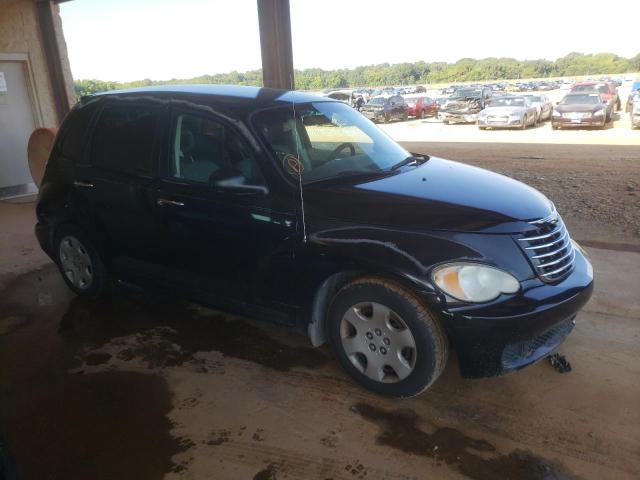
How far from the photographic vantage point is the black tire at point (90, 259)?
419 centimetres

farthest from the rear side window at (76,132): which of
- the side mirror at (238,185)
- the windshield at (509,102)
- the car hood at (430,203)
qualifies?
the windshield at (509,102)

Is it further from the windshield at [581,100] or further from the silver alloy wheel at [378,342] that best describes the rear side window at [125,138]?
the windshield at [581,100]

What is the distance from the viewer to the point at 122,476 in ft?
7.85

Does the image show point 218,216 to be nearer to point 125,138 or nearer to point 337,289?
point 337,289

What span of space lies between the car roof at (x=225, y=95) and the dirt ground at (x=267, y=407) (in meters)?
1.70

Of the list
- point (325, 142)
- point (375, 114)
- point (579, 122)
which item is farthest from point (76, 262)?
point (375, 114)

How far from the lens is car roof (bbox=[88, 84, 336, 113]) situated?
11.1 feet

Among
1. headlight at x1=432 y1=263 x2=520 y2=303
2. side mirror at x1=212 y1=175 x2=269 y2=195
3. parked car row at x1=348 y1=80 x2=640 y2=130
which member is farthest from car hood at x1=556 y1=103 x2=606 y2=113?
side mirror at x1=212 y1=175 x2=269 y2=195

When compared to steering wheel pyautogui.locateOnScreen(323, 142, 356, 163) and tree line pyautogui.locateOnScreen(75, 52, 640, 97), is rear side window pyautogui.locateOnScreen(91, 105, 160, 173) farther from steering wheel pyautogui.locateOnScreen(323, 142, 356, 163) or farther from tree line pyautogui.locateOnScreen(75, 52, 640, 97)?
tree line pyautogui.locateOnScreen(75, 52, 640, 97)

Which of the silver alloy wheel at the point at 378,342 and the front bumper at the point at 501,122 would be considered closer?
the silver alloy wheel at the point at 378,342

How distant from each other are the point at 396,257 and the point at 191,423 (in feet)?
4.83

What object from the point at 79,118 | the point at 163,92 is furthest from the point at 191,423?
the point at 79,118

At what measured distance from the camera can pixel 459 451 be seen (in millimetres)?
2498

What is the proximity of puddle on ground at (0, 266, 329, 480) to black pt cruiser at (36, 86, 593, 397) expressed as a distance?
0.38 meters
